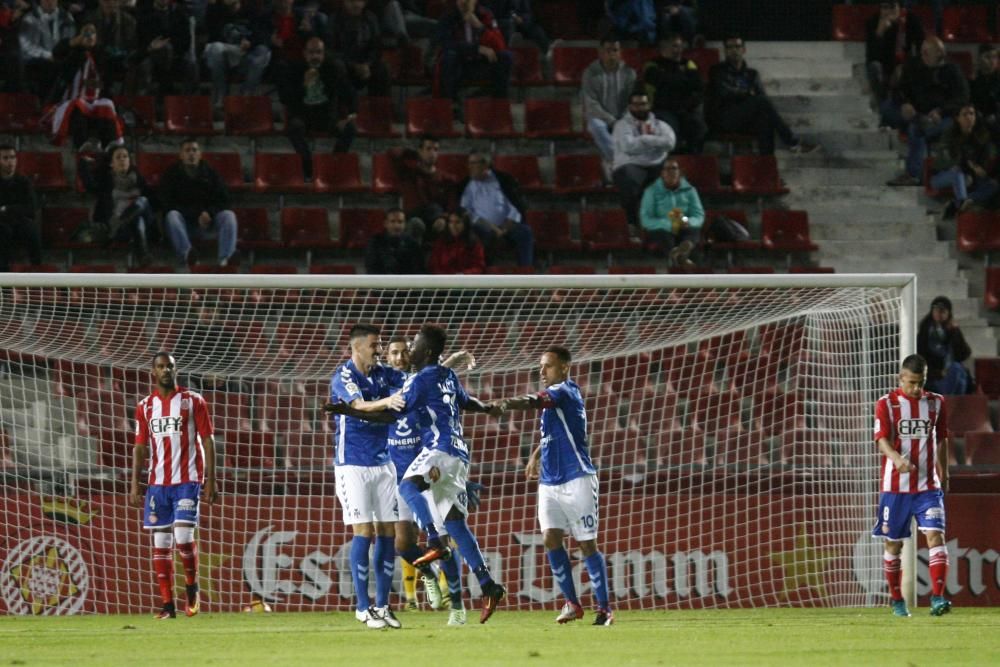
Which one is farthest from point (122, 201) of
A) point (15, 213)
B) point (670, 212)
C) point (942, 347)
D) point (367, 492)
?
point (942, 347)

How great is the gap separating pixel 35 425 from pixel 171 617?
2.24 metres

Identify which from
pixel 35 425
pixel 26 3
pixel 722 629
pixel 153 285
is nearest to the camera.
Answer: pixel 722 629

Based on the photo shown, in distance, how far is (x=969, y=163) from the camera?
17859 millimetres

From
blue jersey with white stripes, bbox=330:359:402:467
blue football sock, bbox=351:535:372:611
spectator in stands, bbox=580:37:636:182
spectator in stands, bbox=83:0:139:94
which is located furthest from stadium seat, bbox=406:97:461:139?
blue football sock, bbox=351:535:372:611

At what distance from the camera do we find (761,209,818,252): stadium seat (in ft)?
56.9

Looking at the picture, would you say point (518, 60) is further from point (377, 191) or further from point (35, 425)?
point (35, 425)

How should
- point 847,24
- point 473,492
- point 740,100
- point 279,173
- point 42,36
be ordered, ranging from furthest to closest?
point 847,24 → point 740,100 → point 42,36 → point 279,173 → point 473,492

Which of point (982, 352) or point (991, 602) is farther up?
point (982, 352)

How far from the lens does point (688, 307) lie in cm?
1331

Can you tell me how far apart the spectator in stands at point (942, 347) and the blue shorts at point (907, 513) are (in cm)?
430

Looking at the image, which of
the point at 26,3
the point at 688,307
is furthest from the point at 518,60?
the point at 688,307

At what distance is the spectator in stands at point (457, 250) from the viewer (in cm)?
1532

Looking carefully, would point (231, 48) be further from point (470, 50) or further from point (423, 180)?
point (423, 180)

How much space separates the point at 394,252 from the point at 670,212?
9.70 feet
